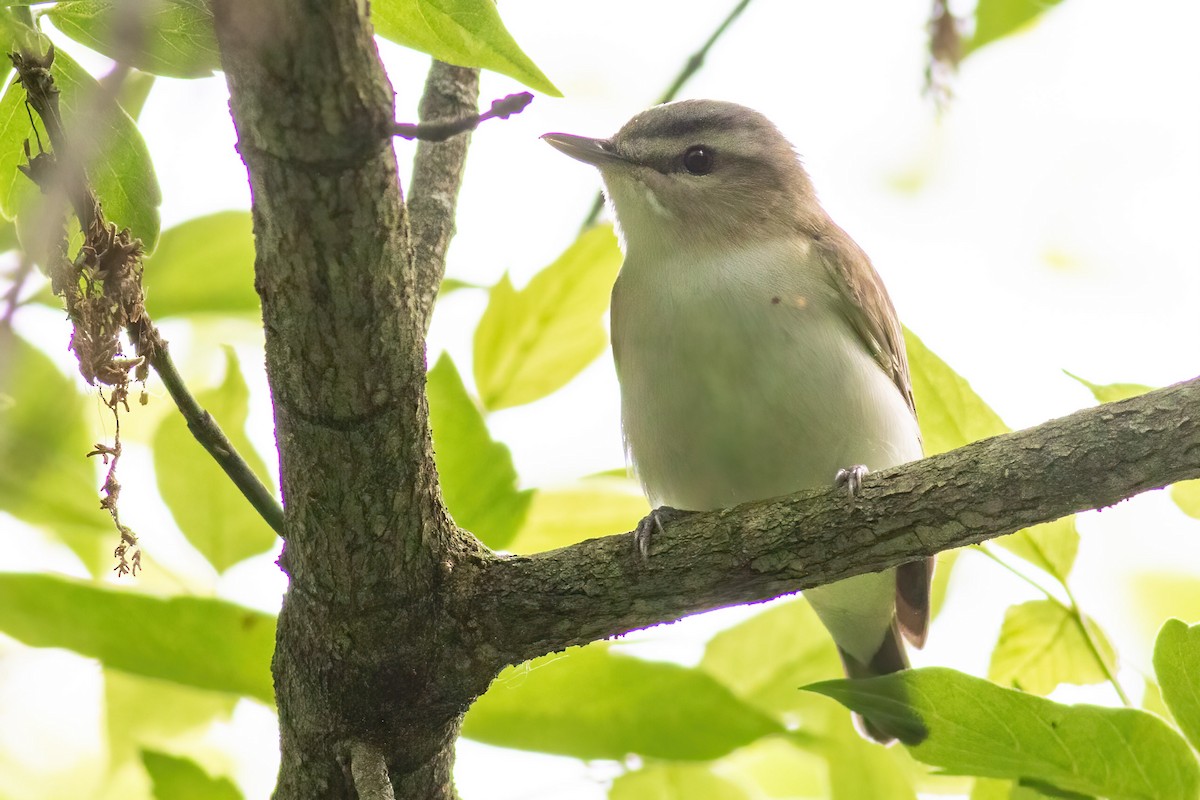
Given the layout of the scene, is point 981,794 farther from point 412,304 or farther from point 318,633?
point 412,304

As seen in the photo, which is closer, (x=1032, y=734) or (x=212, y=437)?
(x=1032, y=734)

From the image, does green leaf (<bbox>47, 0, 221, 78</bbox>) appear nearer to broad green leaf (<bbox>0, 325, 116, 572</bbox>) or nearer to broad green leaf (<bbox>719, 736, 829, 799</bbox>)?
broad green leaf (<bbox>0, 325, 116, 572</bbox>)

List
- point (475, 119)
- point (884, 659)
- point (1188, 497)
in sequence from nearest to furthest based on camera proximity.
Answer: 1. point (475, 119)
2. point (1188, 497)
3. point (884, 659)

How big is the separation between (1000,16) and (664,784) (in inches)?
76.8

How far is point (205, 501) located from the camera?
2.48m

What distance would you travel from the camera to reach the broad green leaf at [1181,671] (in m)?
1.73

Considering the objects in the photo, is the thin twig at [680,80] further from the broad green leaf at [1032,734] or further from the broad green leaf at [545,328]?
the broad green leaf at [1032,734]

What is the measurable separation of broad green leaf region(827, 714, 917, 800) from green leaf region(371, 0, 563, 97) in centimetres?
142

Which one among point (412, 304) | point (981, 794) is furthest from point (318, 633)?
point (981, 794)

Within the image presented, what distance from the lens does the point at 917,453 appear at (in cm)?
339

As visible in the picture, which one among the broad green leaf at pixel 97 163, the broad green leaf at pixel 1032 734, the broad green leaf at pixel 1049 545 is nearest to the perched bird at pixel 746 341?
the broad green leaf at pixel 1049 545

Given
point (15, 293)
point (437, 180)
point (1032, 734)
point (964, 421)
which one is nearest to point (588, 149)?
point (437, 180)

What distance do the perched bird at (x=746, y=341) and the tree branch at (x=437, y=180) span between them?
Answer: 616mm

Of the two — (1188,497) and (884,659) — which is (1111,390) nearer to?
(1188,497)
